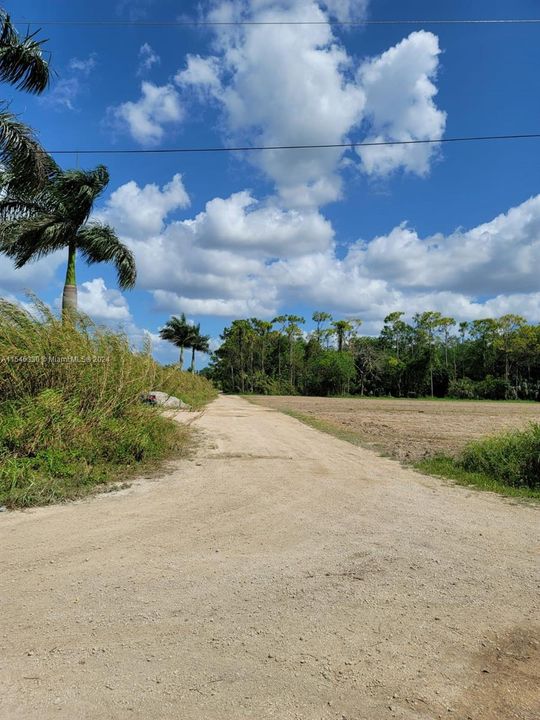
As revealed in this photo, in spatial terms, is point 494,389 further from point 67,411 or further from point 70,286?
point 67,411

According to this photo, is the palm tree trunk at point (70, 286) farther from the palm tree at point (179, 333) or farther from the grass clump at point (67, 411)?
the palm tree at point (179, 333)

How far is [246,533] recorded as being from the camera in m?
4.92

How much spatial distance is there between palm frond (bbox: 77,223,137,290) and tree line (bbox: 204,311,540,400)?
51.8 meters

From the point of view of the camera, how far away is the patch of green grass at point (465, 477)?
23.6ft

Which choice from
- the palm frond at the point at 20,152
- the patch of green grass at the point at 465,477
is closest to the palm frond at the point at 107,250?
the palm frond at the point at 20,152

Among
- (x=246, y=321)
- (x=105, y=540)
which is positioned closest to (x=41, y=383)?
(x=105, y=540)

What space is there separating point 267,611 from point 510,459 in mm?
6593

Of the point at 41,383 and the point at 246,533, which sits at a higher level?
the point at 41,383

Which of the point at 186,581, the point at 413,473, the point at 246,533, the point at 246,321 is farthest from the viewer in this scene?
the point at 246,321

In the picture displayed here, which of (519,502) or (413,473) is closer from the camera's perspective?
(519,502)

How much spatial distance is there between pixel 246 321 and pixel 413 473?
2698 inches

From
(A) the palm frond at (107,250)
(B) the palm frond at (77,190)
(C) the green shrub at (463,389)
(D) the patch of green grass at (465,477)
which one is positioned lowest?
(D) the patch of green grass at (465,477)

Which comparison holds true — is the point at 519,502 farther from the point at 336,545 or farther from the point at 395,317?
the point at 395,317

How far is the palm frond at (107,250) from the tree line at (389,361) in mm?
51837
